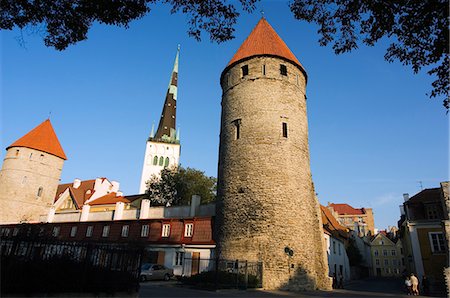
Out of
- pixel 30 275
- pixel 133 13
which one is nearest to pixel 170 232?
pixel 30 275

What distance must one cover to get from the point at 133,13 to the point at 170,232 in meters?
17.4

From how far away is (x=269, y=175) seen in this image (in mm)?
16797

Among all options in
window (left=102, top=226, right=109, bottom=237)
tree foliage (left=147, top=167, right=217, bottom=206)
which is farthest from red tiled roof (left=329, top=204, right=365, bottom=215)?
window (left=102, top=226, right=109, bottom=237)

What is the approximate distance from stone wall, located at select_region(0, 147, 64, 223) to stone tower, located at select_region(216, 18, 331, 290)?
96.3 feet

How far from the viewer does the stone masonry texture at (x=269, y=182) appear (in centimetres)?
1564

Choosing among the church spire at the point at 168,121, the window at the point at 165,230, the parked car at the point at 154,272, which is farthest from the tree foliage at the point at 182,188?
the church spire at the point at 168,121

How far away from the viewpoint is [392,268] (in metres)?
56.0

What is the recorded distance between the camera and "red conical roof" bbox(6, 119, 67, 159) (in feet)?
125

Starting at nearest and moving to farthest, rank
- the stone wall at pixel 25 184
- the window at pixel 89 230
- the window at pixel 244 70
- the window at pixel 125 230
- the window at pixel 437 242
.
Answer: the window at pixel 244 70, the window at pixel 437 242, the window at pixel 125 230, the window at pixel 89 230, the stone wall at pixel 25 184

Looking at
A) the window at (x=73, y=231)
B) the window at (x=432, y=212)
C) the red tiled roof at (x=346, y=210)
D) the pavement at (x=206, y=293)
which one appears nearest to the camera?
the pavement at (x=206, y=293)

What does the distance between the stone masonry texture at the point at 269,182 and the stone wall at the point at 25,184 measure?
2937 cm

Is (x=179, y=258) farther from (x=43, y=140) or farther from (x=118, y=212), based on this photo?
(x=43, y=140)

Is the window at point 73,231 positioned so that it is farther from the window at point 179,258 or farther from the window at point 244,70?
the window at point 244,70

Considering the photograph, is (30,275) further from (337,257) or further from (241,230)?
(337,257)
